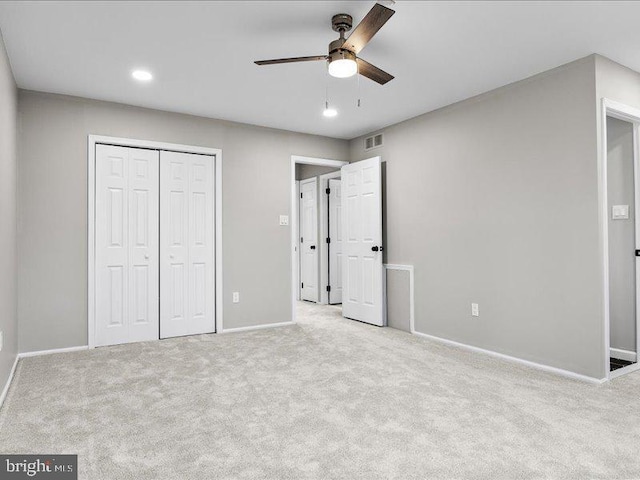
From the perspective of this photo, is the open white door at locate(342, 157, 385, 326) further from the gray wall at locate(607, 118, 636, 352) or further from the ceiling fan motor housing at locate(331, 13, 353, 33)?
the ceiling fan motor housing at locate(331, 13, 353, 33)

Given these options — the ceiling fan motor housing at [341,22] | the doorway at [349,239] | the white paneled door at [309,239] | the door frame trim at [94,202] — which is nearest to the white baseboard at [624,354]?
Answer: the doorway at [349,239]

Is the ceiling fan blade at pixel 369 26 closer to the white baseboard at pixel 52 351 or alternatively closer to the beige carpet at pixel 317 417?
the beige carpet at pixel 317 417

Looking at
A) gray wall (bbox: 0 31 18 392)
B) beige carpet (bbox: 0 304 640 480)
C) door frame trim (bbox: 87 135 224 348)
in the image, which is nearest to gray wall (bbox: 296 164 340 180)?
door frame trim (bbox: 87 135 224 348)

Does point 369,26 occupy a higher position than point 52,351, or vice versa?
point 369,26

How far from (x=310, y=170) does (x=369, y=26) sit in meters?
4.71

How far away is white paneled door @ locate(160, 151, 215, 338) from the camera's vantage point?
4.38m

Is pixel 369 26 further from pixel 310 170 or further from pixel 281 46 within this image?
pixel 310 170

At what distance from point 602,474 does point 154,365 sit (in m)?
3.08

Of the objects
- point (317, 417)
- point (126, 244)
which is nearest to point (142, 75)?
point (126, 244)

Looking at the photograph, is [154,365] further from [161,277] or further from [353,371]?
[353,371]

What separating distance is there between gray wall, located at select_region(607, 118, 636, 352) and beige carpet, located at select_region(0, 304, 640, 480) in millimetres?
618

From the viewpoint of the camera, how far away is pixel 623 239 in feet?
11.7

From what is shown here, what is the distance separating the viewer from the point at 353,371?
3.26 m

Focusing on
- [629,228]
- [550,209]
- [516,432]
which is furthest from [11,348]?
[629,228]
